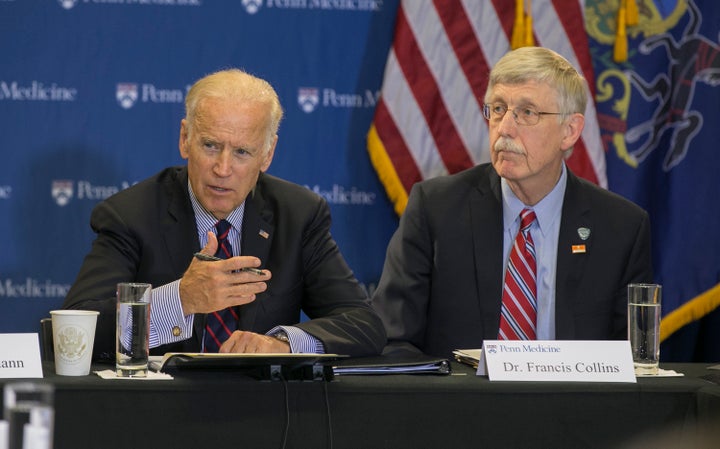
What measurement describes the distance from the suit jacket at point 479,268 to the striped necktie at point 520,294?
0.03 m

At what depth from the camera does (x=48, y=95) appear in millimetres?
4484

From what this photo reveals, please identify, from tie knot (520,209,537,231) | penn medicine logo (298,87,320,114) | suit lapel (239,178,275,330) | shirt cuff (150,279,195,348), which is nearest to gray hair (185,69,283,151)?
suit lapel (239,178,275,330)

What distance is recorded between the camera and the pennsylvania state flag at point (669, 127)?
461 cm

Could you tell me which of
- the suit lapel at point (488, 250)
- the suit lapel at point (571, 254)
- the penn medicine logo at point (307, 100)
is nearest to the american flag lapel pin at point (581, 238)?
the suit lapel at point (571, 254)

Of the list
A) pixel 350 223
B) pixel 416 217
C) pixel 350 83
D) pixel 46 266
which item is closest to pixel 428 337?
pixel 416 217

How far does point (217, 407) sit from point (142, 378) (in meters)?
0.17

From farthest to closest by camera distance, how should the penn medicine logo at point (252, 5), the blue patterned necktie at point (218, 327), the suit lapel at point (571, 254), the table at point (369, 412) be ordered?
1. the penn medicine logo at point (252, 5)
2. the suit lapel at point (571, 254)
3. the blue patterned necktie at point (218, 327)
4. the table at point (369, 412)

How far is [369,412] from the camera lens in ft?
7.36

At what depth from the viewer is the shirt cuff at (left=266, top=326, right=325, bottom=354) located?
2.79 m

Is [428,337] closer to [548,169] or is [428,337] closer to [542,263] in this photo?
[542,263]

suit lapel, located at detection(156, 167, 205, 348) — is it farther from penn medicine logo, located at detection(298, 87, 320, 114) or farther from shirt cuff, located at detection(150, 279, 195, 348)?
penn medicine logo, located at detection(298, 87, 320, 114)

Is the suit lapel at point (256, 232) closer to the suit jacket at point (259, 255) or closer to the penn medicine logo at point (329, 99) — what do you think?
the suit jacket at point (259, 255)

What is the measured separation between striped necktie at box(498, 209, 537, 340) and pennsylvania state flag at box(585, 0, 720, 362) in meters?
1.37

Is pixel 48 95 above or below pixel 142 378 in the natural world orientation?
above
